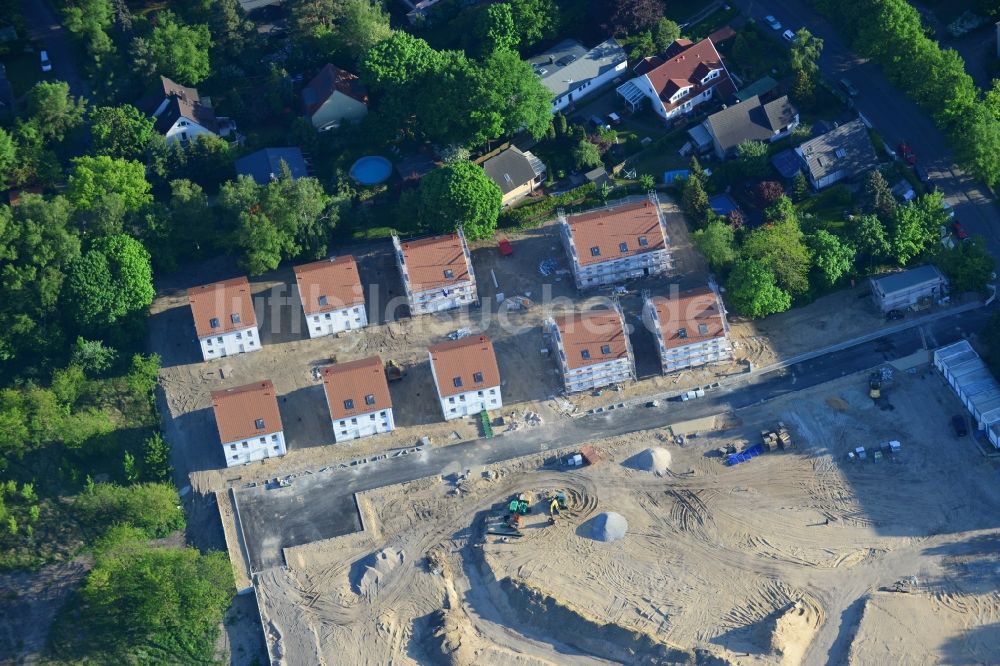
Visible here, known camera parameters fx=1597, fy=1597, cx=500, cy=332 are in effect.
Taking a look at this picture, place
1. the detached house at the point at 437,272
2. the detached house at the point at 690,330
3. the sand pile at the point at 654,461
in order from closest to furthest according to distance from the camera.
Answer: the sand pile at the point at 654,461 < the detached house at the point at 690,330 < the detached house at the point at 437,272

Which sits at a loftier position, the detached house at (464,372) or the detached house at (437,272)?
the detached house at (437,272)

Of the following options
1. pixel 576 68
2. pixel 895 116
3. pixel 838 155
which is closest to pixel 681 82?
pixel 576 68

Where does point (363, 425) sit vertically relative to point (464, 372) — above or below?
below

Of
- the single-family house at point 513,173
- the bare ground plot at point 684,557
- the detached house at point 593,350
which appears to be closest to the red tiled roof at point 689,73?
the single-family house at point 513,173

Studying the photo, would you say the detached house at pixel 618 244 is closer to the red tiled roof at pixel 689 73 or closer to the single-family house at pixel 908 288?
the red tiled roof at pixel 689 73

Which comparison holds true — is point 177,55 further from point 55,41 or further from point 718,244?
point 718,244

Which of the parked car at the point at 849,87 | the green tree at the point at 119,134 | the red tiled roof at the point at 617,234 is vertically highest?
the green tree at the point at 119,134

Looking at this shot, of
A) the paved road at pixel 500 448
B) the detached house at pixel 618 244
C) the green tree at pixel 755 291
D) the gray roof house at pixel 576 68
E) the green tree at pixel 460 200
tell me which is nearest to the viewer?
the paved road at pixel 500 448
